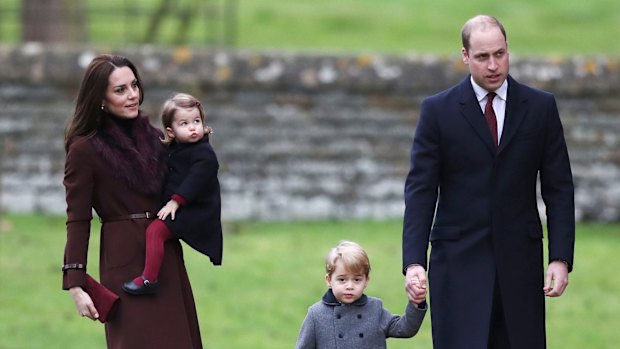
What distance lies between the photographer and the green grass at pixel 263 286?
31.5 feet

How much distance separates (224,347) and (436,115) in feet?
11.2

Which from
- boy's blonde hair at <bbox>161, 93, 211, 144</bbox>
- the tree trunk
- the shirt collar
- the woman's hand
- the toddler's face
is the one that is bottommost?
the woman's hand

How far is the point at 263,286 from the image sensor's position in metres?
11.1

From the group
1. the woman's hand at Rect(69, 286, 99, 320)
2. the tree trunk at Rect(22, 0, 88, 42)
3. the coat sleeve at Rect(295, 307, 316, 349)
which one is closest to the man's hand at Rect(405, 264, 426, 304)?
the coat sleeve at Rect(295, 307, 316, 349)

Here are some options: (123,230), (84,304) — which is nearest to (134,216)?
(123,230)

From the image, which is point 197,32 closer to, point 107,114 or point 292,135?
point 292,135

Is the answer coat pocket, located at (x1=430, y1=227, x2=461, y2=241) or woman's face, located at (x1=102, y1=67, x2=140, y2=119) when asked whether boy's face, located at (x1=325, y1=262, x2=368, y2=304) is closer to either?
coat pocket, located at (x1=430, y1=227, x2=461, y2=241)

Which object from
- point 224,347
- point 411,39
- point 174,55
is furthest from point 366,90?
point 411,39

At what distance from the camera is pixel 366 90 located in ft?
45.8

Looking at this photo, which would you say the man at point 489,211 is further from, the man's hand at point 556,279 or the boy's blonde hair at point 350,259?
the boy's blonde hair at point 350,259

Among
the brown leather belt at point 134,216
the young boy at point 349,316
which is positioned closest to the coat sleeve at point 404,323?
the young boy at point 349,316

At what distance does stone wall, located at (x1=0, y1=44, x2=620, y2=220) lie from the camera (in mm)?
13734

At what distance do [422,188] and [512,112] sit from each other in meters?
0.51

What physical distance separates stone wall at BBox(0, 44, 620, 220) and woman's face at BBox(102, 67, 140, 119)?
725 centimetres
